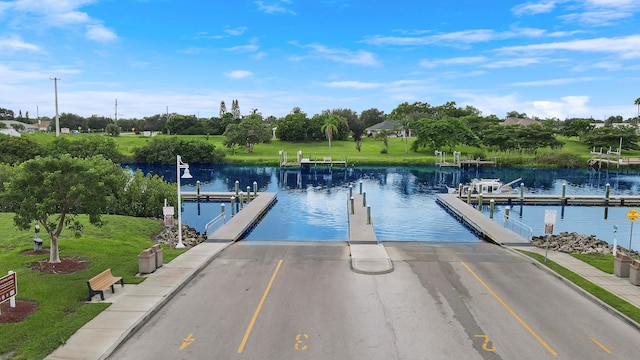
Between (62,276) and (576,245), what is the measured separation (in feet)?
83.1

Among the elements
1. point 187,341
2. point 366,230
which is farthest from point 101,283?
point 366,230

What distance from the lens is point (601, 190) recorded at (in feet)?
180

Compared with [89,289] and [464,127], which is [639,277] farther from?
[464,127]

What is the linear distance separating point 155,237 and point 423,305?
18.5m

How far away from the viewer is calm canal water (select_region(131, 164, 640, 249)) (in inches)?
1291

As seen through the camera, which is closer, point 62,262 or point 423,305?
point 423,305

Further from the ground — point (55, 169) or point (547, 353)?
point (55, 169)

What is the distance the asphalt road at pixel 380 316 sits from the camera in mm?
12430

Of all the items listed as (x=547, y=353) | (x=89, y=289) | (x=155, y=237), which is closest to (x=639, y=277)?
(x=547, y=353)

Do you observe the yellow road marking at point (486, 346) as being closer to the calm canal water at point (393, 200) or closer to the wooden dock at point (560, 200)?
the calm canal water at point (393, 200)

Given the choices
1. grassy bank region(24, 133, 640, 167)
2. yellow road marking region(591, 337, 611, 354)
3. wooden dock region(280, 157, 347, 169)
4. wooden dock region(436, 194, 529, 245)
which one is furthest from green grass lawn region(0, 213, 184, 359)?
grassy bank region(24, 133, 640, 167)

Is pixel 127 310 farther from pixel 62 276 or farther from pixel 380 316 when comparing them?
pixel 380 316

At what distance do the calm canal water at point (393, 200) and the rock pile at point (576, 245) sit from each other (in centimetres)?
389

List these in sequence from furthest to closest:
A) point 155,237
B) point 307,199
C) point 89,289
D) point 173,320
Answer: point 307,199, point 155,237, point 89,289, point 173,320
